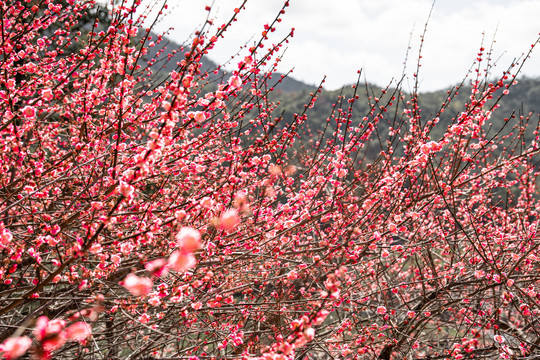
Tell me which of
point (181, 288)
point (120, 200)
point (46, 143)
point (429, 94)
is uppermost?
point (429, 94)

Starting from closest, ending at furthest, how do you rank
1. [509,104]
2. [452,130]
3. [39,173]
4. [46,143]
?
1. [39,173]
2. [452,130]
3. [46,143]
4. [509,104]

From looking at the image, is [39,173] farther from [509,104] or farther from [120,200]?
[509,104]

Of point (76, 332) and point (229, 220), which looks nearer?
point (76, 332)

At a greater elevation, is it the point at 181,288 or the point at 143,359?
the point at 181,288

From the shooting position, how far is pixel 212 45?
3398mm

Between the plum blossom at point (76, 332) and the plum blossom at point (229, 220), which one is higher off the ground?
the plum blossom at point (229, 220)

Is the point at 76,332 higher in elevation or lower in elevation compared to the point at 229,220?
lower

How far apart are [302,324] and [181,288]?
1243 millimetres

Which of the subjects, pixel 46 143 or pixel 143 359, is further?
pixel 46 143

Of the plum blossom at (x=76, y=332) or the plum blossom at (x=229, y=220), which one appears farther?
the plum blossom at (x=229, y=220)

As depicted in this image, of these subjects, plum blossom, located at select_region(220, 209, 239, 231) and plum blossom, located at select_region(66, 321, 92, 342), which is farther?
plum blossom, located at select_region(220, 209, 239, 231)

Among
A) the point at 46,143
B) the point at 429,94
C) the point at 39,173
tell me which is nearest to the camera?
the point at 39,173

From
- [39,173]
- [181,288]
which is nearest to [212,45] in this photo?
[39,173]

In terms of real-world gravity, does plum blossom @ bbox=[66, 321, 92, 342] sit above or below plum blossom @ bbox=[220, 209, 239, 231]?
below
